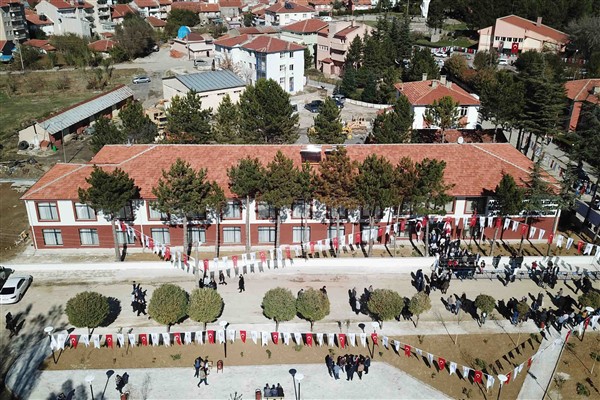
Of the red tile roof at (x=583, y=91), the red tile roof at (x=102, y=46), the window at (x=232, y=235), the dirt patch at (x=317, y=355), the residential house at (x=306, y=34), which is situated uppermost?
the residential house at (x=306, y=34)

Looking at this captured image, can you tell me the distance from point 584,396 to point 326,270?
16.1 m

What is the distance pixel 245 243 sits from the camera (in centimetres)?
3909

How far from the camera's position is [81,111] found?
66.6 meters

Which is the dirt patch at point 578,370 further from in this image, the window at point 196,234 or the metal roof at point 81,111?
the metal roof at point 81,111

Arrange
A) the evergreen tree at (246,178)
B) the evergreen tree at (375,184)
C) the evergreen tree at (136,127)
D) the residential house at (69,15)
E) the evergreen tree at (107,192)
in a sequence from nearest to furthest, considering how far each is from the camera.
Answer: the evergreen tree at (107,192) → the evergreen tree at (375,184) → the evergreen tree at (246,178) → the evergreen tree at (136,127) → the residential house at (69,15)

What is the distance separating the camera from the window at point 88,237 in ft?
126

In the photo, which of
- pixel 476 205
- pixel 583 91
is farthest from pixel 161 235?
pixel 583 91

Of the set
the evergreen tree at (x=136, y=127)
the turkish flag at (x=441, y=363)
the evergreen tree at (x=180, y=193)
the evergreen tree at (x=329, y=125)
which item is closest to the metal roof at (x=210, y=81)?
the evergreen tree at (x=136, y=127)

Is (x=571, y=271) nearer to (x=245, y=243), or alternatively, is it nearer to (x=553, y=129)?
(x=553, y=129)

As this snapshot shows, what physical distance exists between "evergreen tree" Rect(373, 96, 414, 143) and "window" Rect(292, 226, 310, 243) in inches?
533

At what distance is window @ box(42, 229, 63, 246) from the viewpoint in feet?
125

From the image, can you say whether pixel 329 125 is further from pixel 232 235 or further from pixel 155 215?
pixel 155 215

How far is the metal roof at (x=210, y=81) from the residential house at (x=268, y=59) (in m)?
8.69

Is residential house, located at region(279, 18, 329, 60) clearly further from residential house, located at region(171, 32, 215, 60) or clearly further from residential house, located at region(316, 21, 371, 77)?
residential house, located at region(171, 32, 215, 60)
